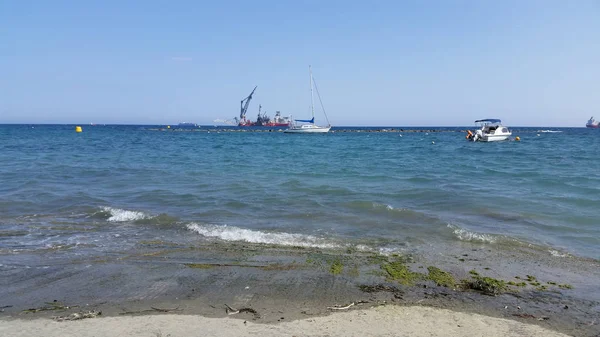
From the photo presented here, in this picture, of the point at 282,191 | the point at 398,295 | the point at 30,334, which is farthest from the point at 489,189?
the point at 30,334

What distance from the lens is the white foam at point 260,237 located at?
28.7 feet

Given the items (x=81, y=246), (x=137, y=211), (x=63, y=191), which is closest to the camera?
(x=81, y=246)

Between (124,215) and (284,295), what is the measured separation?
674 centimetres

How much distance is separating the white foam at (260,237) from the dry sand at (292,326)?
3.43m

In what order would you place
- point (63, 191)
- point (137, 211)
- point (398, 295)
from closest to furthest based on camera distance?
point (398, 295) → point (137, 211) → point (63, 191)

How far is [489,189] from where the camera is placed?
16078 mm

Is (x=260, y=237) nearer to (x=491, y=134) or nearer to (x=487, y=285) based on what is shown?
(x=487, y=285)

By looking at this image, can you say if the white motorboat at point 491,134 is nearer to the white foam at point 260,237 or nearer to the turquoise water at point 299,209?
the turquoise water at point 299,209

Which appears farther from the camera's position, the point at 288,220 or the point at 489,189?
the point at 489,189

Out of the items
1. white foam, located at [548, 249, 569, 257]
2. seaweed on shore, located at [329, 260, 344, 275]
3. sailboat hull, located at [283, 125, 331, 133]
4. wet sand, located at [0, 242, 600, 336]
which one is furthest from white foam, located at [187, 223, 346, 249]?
sailboat hull, located at [283, 125, 331, 133]

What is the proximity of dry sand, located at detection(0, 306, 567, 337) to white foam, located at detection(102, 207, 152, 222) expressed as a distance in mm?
5924

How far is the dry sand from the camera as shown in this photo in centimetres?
475

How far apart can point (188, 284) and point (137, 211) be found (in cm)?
612

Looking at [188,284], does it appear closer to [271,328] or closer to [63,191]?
[271,328]
